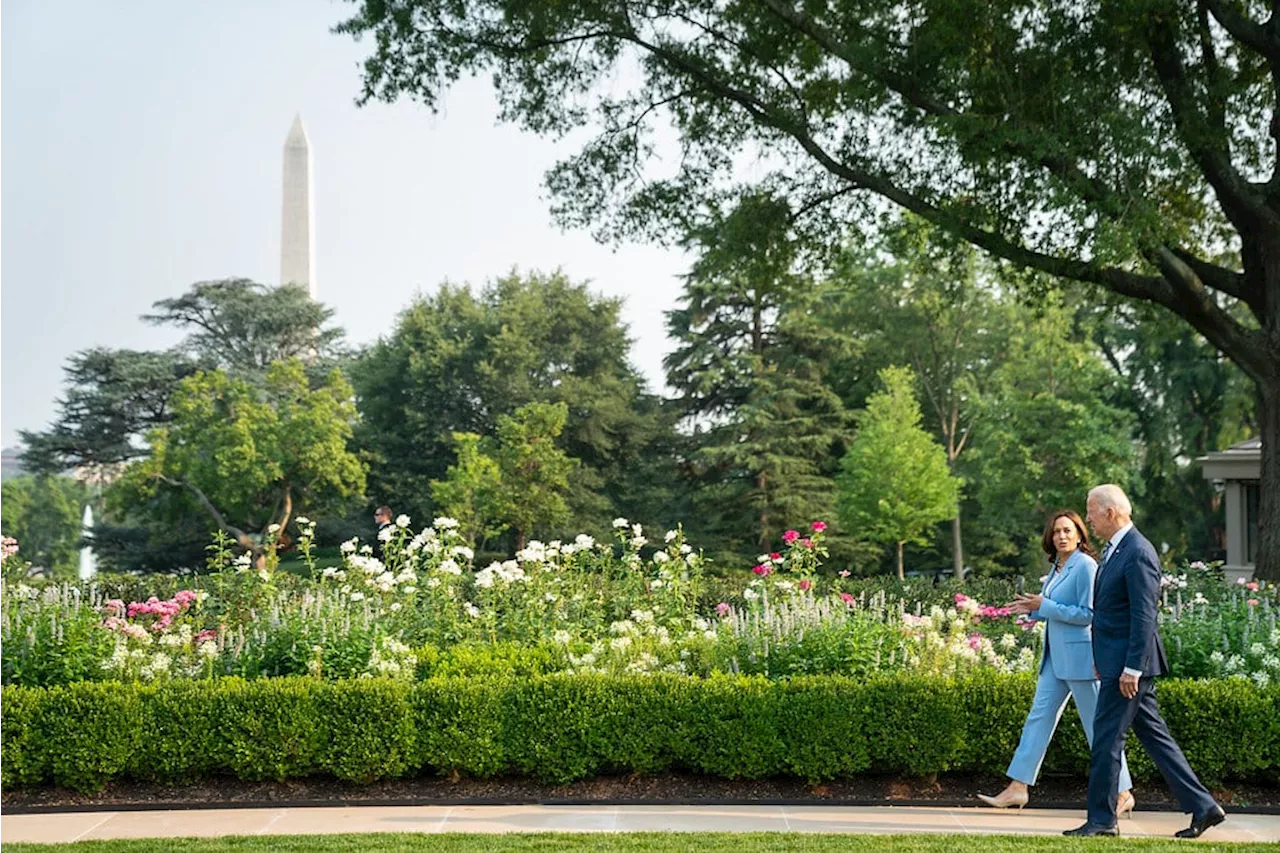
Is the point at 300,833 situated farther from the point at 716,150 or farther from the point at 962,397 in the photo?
the point at 962,397

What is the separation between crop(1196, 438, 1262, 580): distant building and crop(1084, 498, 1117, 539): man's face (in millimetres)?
18074

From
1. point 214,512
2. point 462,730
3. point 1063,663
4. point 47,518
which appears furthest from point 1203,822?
point 47,518

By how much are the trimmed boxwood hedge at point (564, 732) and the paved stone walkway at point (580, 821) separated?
1.11 ft

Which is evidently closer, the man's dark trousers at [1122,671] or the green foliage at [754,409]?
the man's dark trousers at [1122,671]

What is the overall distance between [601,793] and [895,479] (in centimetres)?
2578

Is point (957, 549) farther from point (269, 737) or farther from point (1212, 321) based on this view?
point (269, 737)

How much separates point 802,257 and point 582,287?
24.5 m

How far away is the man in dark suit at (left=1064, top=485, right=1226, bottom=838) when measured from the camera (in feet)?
18.8

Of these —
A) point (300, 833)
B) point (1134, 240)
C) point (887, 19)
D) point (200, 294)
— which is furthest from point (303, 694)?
point (200, 294)

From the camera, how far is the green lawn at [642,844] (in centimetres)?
561

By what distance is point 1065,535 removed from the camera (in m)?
6.34

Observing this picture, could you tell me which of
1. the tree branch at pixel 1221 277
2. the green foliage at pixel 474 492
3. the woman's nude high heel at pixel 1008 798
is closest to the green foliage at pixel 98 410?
the green foliage at pixel 474 492

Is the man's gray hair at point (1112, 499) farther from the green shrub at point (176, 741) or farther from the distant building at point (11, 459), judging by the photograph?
the distant building at point (11, 459)

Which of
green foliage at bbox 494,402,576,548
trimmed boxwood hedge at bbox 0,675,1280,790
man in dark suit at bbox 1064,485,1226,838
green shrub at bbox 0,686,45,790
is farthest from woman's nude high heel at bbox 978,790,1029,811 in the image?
green foliage at bbox 494,402,576,548
